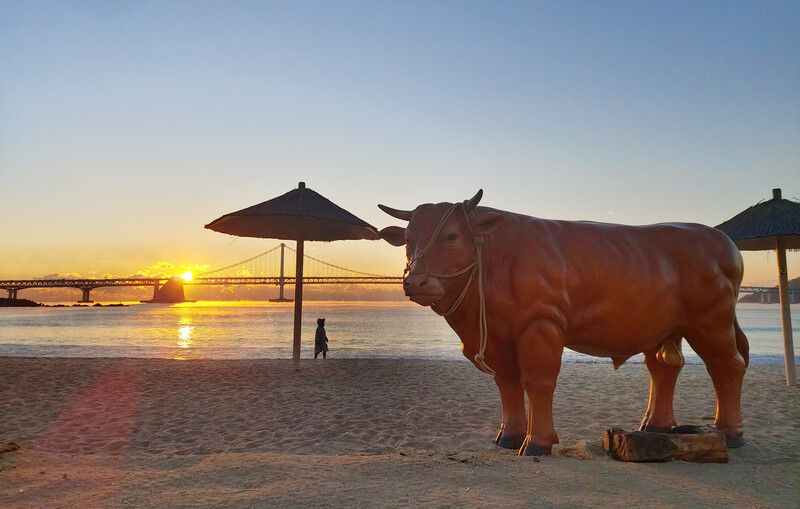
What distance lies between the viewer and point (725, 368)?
157 inches

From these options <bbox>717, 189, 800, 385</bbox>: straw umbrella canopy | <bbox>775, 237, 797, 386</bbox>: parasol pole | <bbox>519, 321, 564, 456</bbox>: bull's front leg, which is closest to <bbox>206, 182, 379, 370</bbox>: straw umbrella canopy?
<bbox>519, 321, 564, 456</bbox>: bull's front leg

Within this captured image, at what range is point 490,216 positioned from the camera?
139 inches

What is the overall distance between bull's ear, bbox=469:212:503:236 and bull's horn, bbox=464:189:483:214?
0.09 m

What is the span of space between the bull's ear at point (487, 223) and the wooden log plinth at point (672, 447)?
1625 mm

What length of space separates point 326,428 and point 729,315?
363cm

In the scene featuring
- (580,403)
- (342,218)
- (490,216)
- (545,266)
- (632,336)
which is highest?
(342,218)

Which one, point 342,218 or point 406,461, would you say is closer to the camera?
point 406,461

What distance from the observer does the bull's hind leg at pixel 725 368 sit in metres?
3.90

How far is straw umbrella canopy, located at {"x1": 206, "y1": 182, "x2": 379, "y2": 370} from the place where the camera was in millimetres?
8102

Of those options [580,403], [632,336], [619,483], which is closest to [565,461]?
[619,483]

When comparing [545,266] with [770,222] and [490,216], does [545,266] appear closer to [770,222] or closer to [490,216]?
[490,216]

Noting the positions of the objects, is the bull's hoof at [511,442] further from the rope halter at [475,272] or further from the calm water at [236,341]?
the calm water at [236,341]

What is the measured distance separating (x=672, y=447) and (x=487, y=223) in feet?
6.19

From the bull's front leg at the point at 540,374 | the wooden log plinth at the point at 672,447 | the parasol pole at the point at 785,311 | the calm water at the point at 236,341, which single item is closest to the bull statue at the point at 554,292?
the bull's front leg at the point at 540,374
